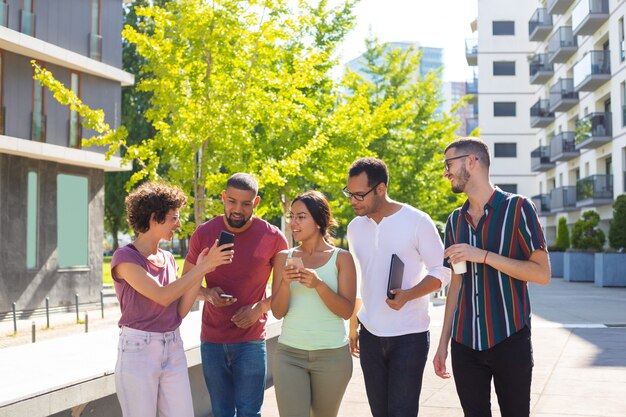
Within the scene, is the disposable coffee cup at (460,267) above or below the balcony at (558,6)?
below

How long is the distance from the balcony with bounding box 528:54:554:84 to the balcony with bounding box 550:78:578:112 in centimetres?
382

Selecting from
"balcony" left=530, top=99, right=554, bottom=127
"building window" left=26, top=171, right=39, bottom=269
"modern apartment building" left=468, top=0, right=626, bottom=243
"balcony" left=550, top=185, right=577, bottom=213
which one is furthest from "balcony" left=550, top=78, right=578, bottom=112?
"building window" left=26, top=171, right=39, bottom=269

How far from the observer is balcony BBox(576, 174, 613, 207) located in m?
40.5

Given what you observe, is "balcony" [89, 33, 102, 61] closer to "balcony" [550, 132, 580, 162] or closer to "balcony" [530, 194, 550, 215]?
"balcony" [550, 132, 580, 162]

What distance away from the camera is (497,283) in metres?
4.15

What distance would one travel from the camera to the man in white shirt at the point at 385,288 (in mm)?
4551

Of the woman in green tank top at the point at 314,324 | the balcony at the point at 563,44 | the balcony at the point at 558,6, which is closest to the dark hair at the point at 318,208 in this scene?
the woman in green tank top at the point at 314,324

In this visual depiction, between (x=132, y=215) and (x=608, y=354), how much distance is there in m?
9.22

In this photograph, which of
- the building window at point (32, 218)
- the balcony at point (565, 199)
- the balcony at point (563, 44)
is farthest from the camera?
the balcony at point (563, 44)

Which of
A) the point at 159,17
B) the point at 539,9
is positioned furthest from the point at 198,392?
the point at 539,9

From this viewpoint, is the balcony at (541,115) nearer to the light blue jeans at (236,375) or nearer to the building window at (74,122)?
the building window at (74,122)

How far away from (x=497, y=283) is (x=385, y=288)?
77cm

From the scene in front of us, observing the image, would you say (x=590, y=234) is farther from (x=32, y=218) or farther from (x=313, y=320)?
(x=313, y=320)

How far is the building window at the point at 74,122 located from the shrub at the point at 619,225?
20371 millimetres
